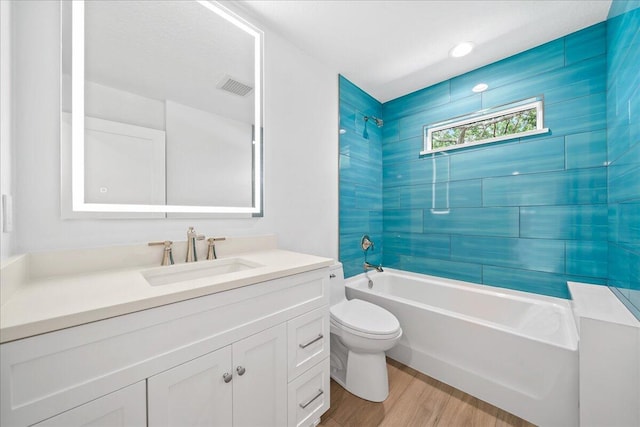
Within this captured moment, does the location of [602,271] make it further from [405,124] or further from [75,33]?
[75,33]

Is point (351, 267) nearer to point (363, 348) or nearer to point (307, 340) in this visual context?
point (363, 348)

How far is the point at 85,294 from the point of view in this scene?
0.75m

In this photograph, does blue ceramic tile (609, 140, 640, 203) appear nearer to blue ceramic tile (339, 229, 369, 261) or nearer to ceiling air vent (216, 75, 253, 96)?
blue ceramic tile (339, 229, 369, 261)

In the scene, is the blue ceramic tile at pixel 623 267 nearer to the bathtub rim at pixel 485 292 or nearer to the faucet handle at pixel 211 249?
the bathtub rim at pixel 485 292

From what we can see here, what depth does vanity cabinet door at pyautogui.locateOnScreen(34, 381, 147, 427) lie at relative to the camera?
61 centimetres

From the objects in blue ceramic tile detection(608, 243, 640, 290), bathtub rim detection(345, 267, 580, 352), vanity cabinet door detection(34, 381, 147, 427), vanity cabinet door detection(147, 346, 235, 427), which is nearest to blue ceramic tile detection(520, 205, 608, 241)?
blue ceramic tile detection(608, 243, 640, 290)

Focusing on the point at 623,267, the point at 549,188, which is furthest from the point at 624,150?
the point at 623,267

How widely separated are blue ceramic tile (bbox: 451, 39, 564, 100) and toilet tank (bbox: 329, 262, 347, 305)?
6.45 ft

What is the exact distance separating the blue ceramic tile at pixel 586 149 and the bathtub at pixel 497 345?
3.29 feet

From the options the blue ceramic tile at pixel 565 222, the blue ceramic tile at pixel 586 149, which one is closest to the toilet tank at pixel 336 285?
the blue ceramic tile at pixel 565 222

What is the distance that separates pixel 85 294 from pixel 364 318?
4.73 ft

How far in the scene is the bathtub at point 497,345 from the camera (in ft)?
4.22

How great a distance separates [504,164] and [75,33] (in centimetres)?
281

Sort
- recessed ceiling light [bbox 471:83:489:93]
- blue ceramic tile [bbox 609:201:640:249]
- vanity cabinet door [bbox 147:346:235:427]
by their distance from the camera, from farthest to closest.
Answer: recessed ceiling light [bbox 471:83:489:93]
blue ceramic tile [bbox 609:201:640:249]
vanity cabinet door [bbox 147:346:235:427]
